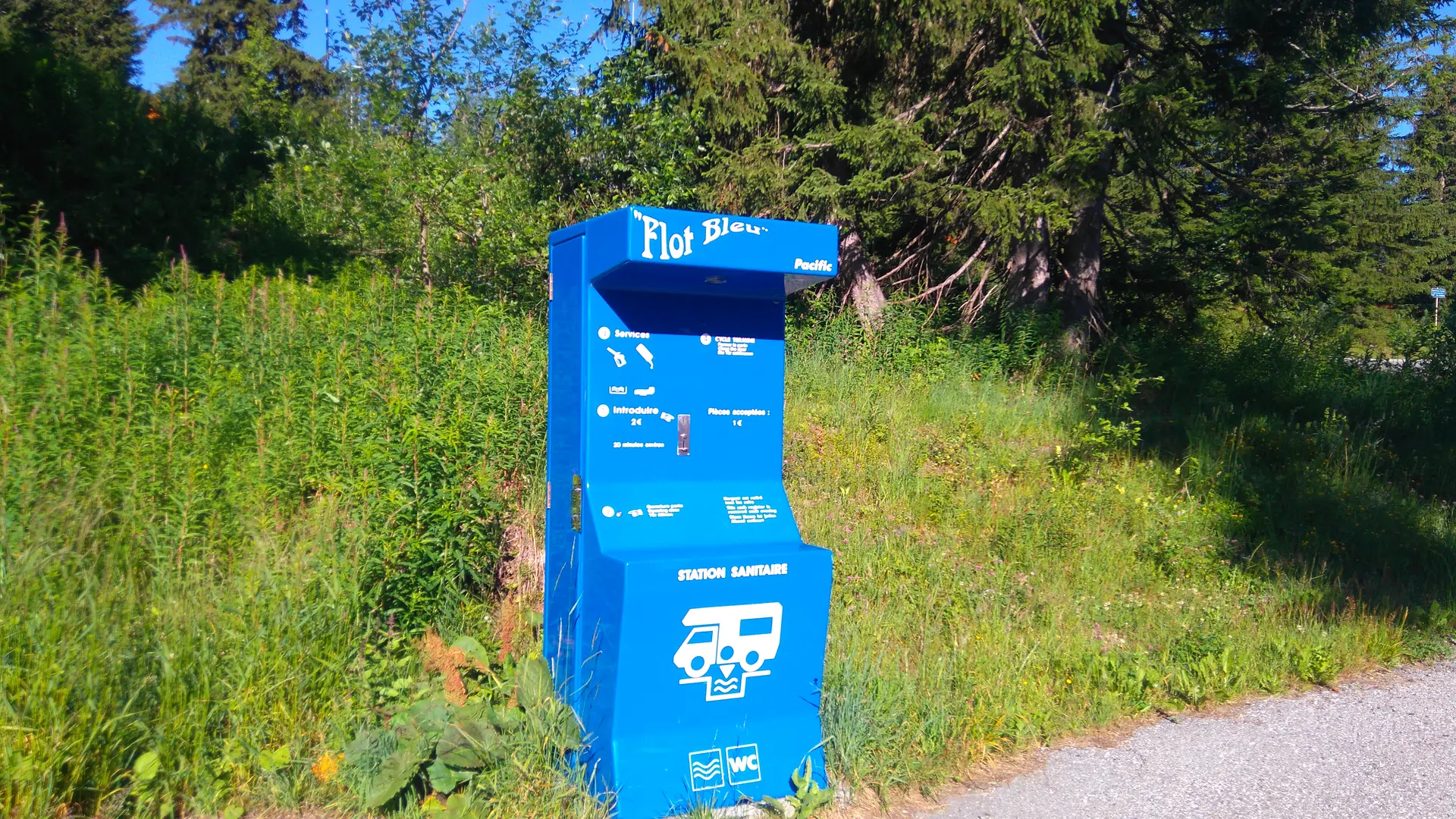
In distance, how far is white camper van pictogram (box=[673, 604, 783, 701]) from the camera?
3.80m

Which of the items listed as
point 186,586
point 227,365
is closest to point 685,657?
point 186,586

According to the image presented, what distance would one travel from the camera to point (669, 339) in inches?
164

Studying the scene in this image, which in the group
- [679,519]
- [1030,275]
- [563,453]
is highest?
[1030,275]

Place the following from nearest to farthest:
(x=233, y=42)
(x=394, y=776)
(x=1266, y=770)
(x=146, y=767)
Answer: (x=146, y=767), (x=394, y=776), (x=1266, y=770), (x=233, y=42)

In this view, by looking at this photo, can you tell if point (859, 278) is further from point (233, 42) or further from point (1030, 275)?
point (233, 42)

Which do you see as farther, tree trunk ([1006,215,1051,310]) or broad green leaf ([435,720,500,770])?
tree trunk ([1006,215,1051,310])

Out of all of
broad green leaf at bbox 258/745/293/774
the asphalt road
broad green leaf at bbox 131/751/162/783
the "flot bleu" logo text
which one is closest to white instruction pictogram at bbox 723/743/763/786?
the asphalt road

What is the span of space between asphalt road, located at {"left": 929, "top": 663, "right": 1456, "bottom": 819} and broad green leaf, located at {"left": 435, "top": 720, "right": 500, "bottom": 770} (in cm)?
199

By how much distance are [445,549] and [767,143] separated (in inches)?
287

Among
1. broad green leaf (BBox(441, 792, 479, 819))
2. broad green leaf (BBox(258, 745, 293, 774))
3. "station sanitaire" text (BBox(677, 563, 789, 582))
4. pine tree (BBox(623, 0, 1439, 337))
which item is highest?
pine tree (BBox(623, 0, 1439, 337))

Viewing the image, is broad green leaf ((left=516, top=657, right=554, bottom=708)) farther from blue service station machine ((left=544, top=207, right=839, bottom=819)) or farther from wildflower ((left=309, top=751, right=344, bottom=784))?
wildflower ((left=309, top=751, right=344, bottom=784))

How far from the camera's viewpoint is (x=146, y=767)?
3.52 meters

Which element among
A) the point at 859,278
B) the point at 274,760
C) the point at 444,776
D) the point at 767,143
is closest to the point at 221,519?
the point at 274,760

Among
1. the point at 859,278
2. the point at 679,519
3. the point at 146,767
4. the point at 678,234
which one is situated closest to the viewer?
the point at 146,767
